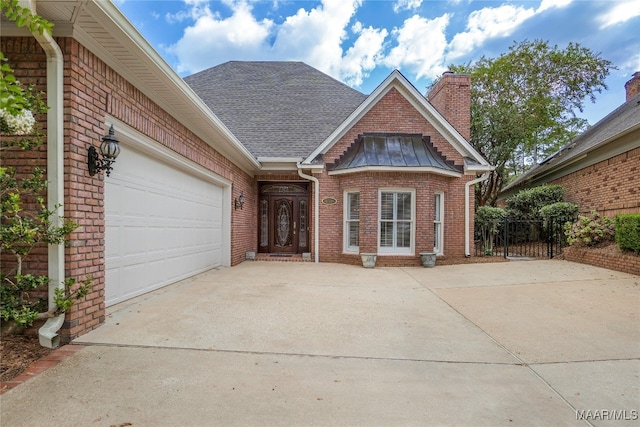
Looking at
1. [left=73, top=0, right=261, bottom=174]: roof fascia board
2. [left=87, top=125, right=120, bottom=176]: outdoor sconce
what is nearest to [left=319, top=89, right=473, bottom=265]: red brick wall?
[left=73, top=0, right=261, bottom=174]: roof fascia board

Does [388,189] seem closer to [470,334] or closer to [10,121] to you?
[470,334]

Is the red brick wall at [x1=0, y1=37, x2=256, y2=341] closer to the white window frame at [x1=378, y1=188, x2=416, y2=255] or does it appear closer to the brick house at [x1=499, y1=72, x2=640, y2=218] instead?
the white window frame at [x1=378, y1=188, x2=416, y2=255]

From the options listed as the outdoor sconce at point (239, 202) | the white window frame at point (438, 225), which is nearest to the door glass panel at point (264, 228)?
the outdoor sconce at point (239, 202)

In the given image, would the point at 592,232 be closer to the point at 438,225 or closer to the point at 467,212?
the point at 467,212

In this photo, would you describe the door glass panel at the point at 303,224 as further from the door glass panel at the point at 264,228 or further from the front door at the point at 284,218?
the door glass panel at the point at 264,228

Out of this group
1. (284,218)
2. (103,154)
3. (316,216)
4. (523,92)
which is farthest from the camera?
(523,92)

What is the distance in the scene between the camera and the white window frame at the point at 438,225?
926 centimetres

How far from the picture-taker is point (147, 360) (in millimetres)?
2721

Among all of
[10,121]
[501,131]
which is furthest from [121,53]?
[501,131]

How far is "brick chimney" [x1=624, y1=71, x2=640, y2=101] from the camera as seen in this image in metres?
12.3

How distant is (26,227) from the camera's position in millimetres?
2678

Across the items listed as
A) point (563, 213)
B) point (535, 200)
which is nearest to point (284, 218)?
point (563, 213)

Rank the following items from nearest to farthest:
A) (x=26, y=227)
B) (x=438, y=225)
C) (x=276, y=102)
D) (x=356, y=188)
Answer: (x=26, y=227), (x=356, y=188), (x=438, y=225), (x=276, y=102)

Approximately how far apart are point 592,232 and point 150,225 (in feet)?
33.4
